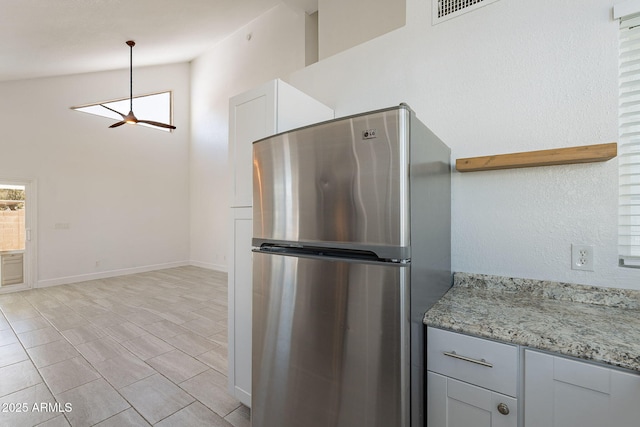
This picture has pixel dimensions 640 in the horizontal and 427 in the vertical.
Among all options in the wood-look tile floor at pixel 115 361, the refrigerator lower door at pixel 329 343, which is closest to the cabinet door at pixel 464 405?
the refrigerator lower door at pixel 329 343

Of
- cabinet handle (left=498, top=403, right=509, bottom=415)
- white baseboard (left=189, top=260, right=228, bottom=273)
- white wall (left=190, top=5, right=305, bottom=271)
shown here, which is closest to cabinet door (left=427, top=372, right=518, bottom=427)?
cabinet handle (left=498, top=403, right=509, bottom=415)

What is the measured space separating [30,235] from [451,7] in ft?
21.7

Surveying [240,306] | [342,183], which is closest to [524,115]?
[342,183]

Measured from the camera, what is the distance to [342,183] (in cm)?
108

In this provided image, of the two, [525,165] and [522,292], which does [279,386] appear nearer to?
[522,292]

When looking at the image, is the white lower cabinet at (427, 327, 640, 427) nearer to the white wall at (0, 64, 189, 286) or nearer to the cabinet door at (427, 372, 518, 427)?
the cabinet door at (427, 372, 518, 427)

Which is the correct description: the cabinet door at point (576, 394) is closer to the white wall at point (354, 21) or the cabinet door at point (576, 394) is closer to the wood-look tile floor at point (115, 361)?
the wood-look tile floor at point (115, 361)

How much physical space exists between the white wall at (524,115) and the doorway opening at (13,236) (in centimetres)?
620

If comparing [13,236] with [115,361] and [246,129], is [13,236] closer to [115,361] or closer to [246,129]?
[115,361]

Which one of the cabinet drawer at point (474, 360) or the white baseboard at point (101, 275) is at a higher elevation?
the cabinet drawer at point (474, 360)

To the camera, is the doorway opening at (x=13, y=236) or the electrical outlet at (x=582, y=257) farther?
the doorway opening at (x=13, y=236)

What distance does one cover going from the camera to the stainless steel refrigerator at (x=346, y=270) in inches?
38.2

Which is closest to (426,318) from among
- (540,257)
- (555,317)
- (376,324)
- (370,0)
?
(376,324)

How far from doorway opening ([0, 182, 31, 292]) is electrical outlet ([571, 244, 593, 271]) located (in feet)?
22.8
